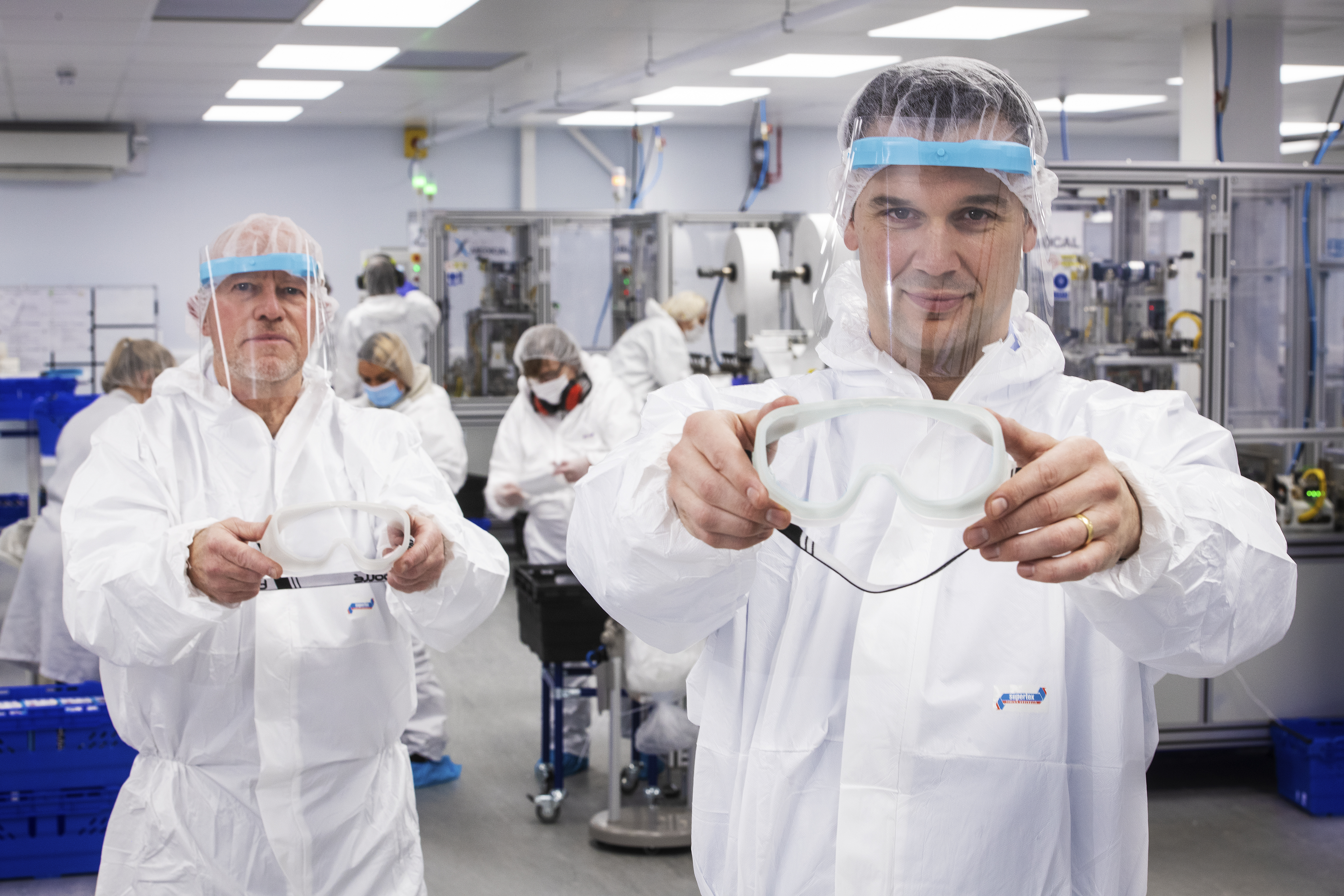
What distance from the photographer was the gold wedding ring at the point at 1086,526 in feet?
2.73

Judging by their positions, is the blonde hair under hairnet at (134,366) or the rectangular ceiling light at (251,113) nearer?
the blonde hair under hairnet at (134,366)

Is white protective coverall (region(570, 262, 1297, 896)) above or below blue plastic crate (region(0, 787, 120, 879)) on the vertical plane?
above

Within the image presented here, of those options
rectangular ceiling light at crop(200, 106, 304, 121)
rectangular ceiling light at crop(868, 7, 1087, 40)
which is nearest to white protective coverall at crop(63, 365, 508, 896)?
rectangular ceiling light at crop(868, 7, 1087, 40)

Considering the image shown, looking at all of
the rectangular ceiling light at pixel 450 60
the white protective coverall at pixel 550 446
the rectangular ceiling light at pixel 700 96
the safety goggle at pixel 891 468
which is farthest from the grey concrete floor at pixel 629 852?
the rectangular ceiling light at pixel 700 96

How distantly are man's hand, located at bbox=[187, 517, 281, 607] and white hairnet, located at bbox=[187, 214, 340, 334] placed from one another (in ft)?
1.51

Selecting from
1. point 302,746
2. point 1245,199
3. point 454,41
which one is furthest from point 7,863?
point 454,41

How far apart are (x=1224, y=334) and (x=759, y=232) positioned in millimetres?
1792

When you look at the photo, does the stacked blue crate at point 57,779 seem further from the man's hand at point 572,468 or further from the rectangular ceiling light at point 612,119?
the rectangular ceiling light at point 612,119

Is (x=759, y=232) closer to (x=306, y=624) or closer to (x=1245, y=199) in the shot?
(x=1245, y=199)

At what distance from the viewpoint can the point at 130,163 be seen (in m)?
9.69

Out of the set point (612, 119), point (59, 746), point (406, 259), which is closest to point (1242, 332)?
point (59, 746)

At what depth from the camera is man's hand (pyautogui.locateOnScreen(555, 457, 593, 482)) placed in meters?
4.11

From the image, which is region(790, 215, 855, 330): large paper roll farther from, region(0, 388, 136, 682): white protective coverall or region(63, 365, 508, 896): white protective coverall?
region(0, 388, 136, 682): white protective coverall

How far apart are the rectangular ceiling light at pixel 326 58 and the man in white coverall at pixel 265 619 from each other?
515 cm
